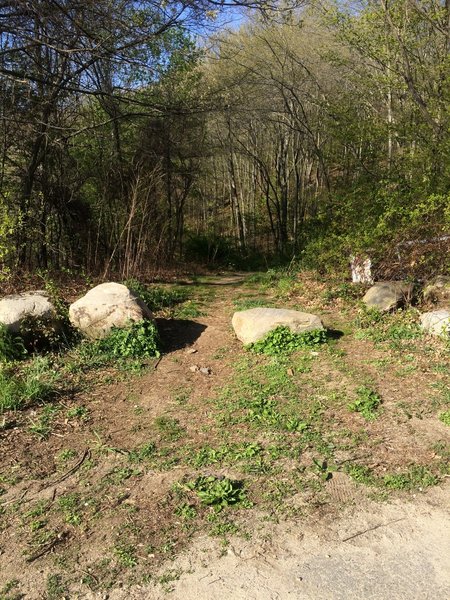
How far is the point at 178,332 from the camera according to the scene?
638 centimetres

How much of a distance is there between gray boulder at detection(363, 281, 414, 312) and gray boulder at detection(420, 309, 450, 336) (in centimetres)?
68

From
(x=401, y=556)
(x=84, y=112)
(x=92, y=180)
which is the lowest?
(x=401, y=556)

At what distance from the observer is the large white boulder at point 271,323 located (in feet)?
18.5

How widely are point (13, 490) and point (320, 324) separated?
355 centimetres

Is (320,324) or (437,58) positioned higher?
(437,58)

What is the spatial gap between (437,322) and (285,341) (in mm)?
1622

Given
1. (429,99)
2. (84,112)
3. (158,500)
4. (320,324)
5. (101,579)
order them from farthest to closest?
1. (84,112)
2. (429,99)
3. (320,324)
4. (158,500)
5. (101,579)

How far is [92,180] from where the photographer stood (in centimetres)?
983

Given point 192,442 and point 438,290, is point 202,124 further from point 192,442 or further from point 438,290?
point 192,442

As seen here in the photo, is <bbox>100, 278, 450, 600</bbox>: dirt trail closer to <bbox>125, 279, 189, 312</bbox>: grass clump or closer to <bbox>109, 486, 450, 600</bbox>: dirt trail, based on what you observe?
<bbox>109, 486, 450, 600</bbox>: dirt trail

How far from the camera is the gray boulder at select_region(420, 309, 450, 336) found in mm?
5297

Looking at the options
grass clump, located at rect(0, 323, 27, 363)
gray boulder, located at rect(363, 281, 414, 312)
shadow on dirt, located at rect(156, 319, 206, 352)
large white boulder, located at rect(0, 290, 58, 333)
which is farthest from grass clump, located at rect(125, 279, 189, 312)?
gray boulder, located at rect(363, 281, 414, 312)

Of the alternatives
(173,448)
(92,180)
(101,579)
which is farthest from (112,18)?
(101,579)

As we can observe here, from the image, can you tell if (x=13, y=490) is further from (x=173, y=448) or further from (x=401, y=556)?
(x=401, y=556)
